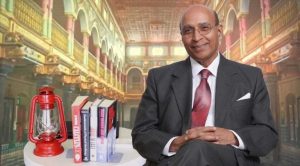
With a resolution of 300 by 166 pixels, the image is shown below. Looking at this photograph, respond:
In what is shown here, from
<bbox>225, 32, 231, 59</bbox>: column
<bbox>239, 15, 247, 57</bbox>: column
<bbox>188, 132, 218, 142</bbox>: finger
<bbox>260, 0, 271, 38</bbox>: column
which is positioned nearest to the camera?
<bbox>188, 132, 218, 142</bbox>: finger

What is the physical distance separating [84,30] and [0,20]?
59.4 inches

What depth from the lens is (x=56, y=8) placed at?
4133mm

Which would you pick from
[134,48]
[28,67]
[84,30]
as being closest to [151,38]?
[134,48]

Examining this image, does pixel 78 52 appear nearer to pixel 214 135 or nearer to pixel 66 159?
pixel 66 159

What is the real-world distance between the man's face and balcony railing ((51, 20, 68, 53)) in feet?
9.01

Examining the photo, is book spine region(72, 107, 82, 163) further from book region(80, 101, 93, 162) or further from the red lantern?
the red lantern

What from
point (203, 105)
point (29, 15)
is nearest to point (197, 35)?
point (203, 105)

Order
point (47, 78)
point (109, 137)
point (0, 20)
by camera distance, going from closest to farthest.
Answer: point (109, 137) < point (0, 20) < point (47, 78)

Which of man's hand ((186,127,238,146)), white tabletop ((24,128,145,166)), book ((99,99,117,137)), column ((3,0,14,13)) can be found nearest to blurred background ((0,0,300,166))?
column ((3,0,14,13))

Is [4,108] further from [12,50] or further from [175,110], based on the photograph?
[175,110]

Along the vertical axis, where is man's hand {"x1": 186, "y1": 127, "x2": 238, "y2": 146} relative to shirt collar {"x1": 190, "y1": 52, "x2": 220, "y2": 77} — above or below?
below

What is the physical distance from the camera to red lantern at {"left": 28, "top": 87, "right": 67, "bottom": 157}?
1777 millimetres

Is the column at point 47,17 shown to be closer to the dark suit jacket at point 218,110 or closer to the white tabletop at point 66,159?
the white tabletop at point 66,159

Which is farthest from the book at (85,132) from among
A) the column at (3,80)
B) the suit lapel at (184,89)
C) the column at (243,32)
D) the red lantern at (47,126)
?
the column at (243,32)
